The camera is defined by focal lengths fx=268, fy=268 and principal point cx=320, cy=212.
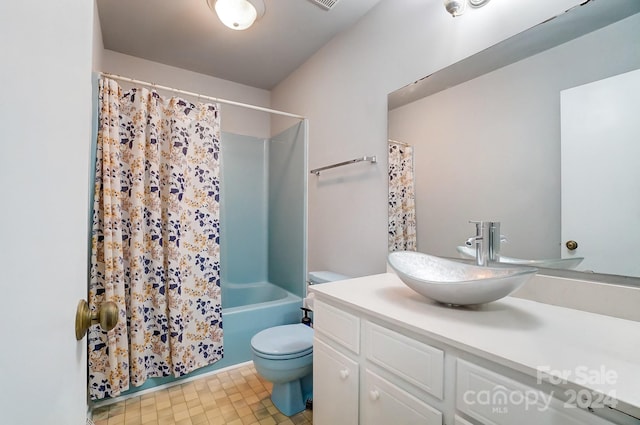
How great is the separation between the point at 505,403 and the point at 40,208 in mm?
979

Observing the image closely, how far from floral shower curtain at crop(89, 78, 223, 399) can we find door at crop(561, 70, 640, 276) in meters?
2.02

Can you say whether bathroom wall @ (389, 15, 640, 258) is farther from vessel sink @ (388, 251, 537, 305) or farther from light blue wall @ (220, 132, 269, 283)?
light blue wall @ (220, 132, 269, 283)

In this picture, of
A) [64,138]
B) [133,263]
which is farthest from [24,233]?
[133,263]

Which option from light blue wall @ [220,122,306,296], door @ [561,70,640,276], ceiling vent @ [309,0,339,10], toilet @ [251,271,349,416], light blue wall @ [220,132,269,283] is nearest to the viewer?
door @ [561,70,640,276]

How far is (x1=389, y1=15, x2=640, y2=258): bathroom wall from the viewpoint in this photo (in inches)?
39.0

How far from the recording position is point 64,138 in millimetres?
439

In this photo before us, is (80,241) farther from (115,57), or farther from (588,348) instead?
(115,57)

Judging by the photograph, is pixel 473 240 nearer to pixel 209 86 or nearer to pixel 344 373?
pixel 344 373

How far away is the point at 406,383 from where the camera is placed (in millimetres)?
853

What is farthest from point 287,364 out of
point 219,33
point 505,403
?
point 219,33

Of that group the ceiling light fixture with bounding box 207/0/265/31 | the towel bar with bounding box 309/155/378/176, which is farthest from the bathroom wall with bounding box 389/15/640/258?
the ceiling light fixture with bounding box 207/0/265/31

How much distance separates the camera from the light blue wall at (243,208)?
9.17ft

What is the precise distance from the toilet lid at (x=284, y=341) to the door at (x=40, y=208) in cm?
108

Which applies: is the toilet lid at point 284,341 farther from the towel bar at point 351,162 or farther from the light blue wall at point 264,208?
the towel bar at point 351,162
